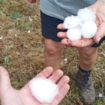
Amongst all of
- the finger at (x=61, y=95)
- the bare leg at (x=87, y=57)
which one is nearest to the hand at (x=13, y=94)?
the finger at (x=61, y=95)

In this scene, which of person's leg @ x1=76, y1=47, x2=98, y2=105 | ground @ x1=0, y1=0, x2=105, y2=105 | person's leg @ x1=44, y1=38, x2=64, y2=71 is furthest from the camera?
ground @ x1=0, y1=0, x2=105, y2=105

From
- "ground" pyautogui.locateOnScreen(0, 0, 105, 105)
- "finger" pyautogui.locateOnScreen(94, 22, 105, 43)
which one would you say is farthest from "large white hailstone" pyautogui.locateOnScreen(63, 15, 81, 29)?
"ground" pyautogui.locateOnScreen(0, 0, 105, 105)

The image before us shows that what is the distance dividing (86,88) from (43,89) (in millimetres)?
647

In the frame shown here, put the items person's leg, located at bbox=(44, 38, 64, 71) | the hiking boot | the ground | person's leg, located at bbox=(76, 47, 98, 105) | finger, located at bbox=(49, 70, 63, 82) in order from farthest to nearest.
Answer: the ground, the hiking boot, person's leg, located at bbox=(76, 47, 98, 105), person's leg, located at bbox=(44, 38, 64, 71), finger, located at bbox=(49, 70, 63, 82)

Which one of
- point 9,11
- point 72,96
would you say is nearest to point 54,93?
point 72,96

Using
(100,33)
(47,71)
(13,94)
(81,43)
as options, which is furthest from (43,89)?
(100,33)

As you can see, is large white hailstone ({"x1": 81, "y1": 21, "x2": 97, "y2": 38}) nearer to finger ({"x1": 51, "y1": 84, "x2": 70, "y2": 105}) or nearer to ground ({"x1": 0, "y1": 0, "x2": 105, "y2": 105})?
finger ({"x1": 51, "y1": 84, "x2": 70, "y2": 105})

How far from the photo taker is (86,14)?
122 cm

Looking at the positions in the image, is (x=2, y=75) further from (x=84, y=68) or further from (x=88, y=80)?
(x=88, y=80)

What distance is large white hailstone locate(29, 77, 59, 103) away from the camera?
1.13 meters

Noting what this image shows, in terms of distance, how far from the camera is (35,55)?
2.01 metres

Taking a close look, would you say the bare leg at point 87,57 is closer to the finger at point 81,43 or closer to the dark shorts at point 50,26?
the dark shorts at point 50,26

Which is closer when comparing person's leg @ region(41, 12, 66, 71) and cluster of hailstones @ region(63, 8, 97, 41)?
cluster of hailstones @ region(63, 8, 97, 41)

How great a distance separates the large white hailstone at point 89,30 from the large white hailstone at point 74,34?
0.03 meters
